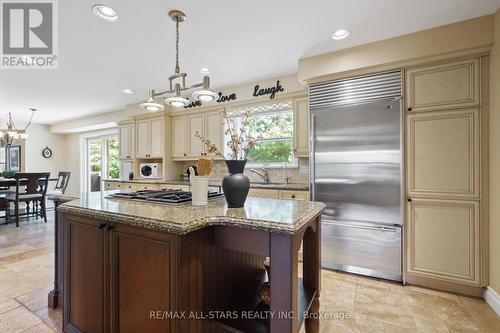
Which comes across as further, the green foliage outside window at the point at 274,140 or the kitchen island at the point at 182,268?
the green foliage outside window at the point at 274,140

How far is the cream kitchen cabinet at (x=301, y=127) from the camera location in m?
3.20

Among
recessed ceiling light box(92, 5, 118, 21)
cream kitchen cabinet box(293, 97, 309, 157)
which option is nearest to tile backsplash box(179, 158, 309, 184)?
cream kitchen cabinet box(293, 97, 309, 157)

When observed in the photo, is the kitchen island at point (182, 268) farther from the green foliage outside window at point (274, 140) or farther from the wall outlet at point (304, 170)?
the green foliage outside window at point (274, 140)

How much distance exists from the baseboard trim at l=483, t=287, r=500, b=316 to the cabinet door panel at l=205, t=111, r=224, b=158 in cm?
341

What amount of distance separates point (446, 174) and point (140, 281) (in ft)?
8.74

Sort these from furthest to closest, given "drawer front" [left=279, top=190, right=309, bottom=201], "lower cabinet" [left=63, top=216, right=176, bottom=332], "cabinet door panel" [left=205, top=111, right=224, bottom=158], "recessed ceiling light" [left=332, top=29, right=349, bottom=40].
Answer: "cabinet door panel" [left=205, top=111, right=224, bottom=158]
"drawer front" [left=279, top=190, right=309, bottom=201]
"recessed ceiling light" [left=332, top=29, right=349, bottom=40]
"lower cabinet" [left=63, top=216, right=176, bottom=332]

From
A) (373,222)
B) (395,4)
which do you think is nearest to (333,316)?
(373,222)

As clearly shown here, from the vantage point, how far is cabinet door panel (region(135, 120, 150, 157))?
4723 millimetres

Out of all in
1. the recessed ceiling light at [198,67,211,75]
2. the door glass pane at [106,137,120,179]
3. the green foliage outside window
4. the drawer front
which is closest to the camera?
the drawer front

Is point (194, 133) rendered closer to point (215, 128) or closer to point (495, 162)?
point (215, 128)

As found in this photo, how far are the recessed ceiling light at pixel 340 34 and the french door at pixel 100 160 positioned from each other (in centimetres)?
595

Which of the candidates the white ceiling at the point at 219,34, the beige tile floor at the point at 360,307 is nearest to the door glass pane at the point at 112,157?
the white ceiling at the point at 219,34

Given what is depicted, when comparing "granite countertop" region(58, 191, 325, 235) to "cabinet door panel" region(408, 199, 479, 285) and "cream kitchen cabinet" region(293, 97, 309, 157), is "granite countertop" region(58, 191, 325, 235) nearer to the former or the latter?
"cabinet door panel" region(408, 199, 479, 285)

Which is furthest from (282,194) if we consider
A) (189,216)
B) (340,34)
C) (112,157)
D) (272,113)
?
(112,157)
